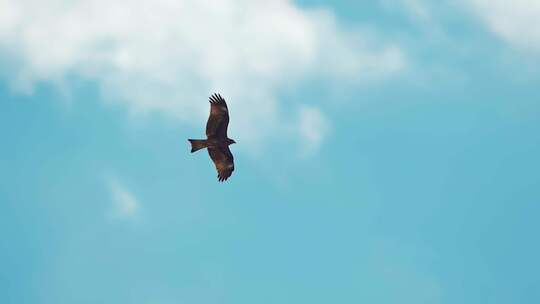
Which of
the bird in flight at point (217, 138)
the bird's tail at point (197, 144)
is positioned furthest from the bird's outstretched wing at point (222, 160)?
the bird's tail at point (197, 144)

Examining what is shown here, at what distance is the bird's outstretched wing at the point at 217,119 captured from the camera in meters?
47.7

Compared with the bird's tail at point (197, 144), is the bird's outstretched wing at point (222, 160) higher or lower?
higher

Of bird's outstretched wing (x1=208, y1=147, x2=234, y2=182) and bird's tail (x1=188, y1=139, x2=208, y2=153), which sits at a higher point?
bird's outstretched wing (x1=208, y1=147, x2=234, y2=182)

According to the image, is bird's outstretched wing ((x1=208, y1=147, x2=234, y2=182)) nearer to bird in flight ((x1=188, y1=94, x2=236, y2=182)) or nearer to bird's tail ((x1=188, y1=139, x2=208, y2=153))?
bird in flight ((x1=188, y1=94, x2=236, y2=182))

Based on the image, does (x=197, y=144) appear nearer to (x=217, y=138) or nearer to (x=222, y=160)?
(x=217, y=138)

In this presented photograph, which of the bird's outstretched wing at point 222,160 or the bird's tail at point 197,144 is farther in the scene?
the bird's outstretched wing at point 222,160

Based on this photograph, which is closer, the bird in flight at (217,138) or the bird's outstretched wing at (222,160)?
the bird in flight at (217,138)

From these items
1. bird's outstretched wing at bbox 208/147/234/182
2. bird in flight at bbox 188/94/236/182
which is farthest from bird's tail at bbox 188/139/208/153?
bird's outstretched wing at bbox 208/147/234/182

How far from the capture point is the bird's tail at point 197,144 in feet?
158

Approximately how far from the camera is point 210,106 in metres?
47.7

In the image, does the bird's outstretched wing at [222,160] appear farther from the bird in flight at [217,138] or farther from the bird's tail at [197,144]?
the bird's tail at [197,144]

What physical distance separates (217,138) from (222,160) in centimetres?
221

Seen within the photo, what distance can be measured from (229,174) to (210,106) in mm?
4854

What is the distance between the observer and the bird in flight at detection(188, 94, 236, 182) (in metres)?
47.7
